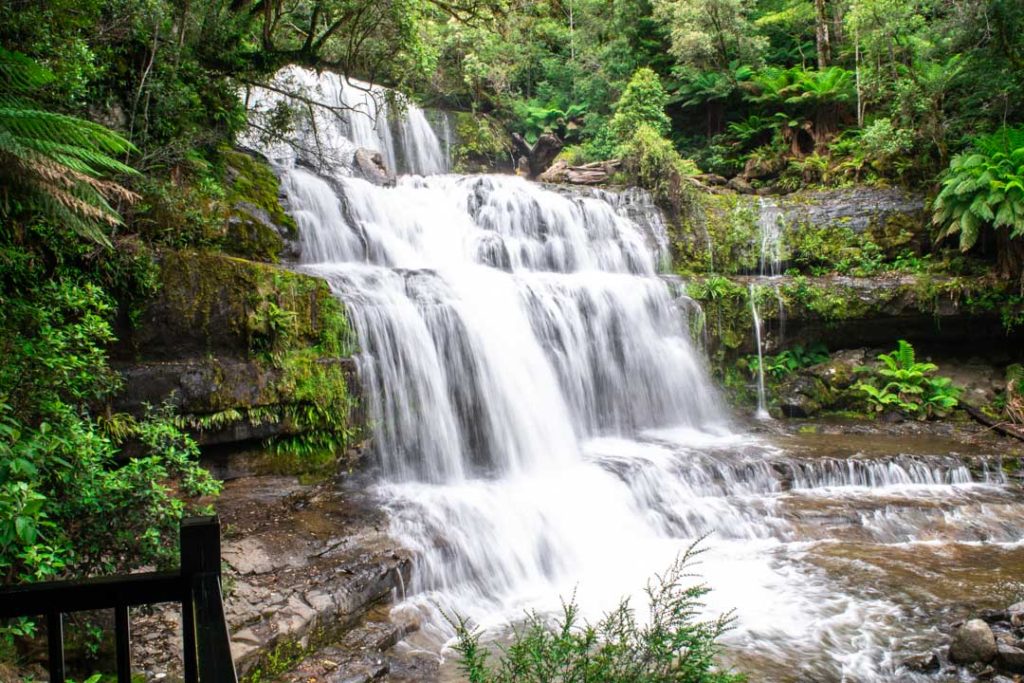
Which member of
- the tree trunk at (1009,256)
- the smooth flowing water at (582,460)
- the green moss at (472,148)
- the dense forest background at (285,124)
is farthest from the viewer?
the green moss at (472,148)

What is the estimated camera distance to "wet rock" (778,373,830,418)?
38.3ft

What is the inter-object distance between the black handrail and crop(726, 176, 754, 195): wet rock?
1557cm

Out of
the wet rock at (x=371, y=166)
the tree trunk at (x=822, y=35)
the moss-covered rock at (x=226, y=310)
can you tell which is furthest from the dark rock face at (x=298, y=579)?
the tree trunk at (x=822, y=35)

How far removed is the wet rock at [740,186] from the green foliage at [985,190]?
15.2 ft

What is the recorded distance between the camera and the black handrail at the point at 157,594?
5.93 ft

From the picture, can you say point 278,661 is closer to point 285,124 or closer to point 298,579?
point 298,579

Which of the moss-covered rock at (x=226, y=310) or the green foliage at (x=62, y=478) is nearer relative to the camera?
the green foliage at (x=62, y=478)

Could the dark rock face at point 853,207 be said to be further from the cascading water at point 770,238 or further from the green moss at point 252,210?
the green moss at point 252,210

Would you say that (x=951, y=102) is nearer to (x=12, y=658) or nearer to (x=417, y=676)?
(x=417, y=676)

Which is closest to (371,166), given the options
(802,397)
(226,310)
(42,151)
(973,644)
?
(226,310)

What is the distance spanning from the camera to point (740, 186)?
52.0ft

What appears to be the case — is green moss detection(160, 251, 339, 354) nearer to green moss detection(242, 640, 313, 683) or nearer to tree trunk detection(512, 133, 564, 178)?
green moss detection(242, 640, 313, 683)

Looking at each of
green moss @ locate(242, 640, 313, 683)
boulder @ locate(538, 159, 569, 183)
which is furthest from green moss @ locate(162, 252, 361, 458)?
boulder @ locate(538, 159, 569, 183)

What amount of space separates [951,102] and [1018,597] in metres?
11.1
